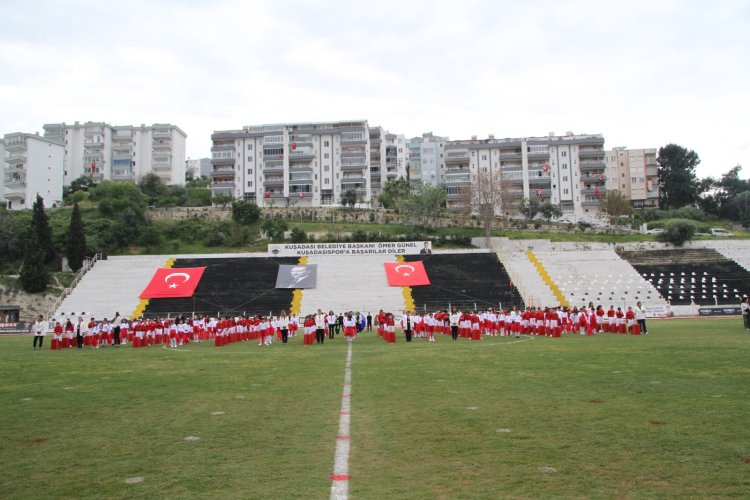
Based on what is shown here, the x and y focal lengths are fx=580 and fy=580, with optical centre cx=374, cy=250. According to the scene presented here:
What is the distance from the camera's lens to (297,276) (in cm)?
5091

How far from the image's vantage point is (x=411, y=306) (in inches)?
1726

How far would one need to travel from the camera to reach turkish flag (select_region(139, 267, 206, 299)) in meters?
46.8

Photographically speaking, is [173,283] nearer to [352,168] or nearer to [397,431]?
[397,431]

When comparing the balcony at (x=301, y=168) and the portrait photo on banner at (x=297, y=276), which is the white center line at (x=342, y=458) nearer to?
the portrait photo on banner at (x=297, y=276)

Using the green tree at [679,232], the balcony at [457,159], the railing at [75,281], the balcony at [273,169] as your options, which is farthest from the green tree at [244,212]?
the green tree at [679,232]

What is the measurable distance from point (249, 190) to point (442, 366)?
267 feet

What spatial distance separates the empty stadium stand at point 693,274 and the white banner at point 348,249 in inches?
797

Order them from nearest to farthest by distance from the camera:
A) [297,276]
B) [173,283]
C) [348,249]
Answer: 1. [173,283]
2. [297,276]
3. [348,249]

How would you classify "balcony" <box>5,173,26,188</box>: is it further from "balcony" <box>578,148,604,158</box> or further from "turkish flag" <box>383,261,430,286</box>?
"balcony" <box>578,148,604,158</box>

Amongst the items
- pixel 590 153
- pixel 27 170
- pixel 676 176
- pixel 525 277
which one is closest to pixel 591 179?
pixel 590 153

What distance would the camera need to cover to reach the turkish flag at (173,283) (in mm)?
46781

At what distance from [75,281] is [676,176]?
89.2 metres

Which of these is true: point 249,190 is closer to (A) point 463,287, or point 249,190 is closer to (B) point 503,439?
(A) point 463,287

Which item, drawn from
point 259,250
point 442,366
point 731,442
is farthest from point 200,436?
point 259,250
